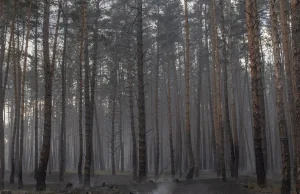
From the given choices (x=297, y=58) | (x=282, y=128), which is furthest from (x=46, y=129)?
(x=297, y=58)

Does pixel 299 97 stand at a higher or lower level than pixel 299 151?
higher

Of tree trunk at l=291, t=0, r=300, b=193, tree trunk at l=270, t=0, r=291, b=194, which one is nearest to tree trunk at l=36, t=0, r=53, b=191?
tree trunk at l=270, t=0, r=291, b=194

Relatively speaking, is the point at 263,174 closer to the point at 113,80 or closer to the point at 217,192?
the point at 217,192

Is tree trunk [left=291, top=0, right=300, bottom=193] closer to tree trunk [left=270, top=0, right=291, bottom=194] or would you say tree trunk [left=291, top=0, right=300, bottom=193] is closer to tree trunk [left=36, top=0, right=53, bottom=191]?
tree trunk [left=270, top=0, right=291, bottom=194]

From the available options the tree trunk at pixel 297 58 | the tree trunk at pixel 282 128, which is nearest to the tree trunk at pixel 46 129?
the tree trunk at pixel 282 128

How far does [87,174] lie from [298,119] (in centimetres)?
1076

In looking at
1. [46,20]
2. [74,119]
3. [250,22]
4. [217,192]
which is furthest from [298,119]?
[74,119]

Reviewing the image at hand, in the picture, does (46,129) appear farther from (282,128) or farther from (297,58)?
(297,58)

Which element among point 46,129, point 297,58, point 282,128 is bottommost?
point 282,128

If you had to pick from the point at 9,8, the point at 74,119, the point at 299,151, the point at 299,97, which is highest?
the point at 9,8

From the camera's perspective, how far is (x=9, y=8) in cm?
1923

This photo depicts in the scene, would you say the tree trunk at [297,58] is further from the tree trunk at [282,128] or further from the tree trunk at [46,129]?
the tree trunk at [46,129]

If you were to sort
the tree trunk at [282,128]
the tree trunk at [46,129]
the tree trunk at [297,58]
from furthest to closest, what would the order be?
the tree trunk at [46,129] → the tree trunk at [282,128] → the tree trunk at [297,58]

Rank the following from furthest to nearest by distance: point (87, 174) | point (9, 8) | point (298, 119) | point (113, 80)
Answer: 1. point (113, 80)
2. point (9, 8)
3. point (87, 174)
4. point (298, 119)
